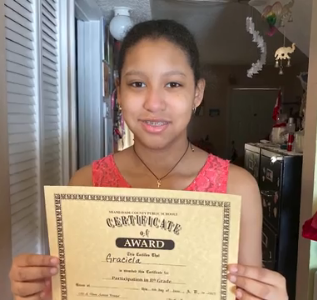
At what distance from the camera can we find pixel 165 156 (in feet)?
2.62

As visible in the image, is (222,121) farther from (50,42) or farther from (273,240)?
(50,42)

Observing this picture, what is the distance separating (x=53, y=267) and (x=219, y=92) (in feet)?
17.2

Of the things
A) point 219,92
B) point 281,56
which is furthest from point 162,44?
point 219,92

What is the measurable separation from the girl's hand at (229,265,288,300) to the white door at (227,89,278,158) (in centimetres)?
499

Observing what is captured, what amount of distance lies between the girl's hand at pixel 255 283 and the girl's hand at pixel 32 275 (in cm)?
30

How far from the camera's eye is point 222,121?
565 centimetres

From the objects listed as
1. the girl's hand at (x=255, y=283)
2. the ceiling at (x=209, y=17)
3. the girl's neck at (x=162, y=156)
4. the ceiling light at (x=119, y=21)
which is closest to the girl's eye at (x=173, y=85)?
the girl's neck at (x=162, y=156)

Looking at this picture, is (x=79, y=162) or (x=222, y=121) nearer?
(x=79, y=162)

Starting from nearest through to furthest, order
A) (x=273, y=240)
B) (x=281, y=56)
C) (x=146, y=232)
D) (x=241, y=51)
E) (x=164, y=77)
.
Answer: (x=146, y=232) → (x=164, y=77) → (x=273, y=240) → (x=281, y=56) → (x=241, y=51)

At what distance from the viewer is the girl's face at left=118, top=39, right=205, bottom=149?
0.67 m

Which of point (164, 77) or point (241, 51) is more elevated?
point (241, 51)

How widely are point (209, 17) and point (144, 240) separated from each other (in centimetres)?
271

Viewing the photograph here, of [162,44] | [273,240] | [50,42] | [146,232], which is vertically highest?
[50,42]

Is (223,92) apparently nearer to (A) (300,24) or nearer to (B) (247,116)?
(B) (247,116)
